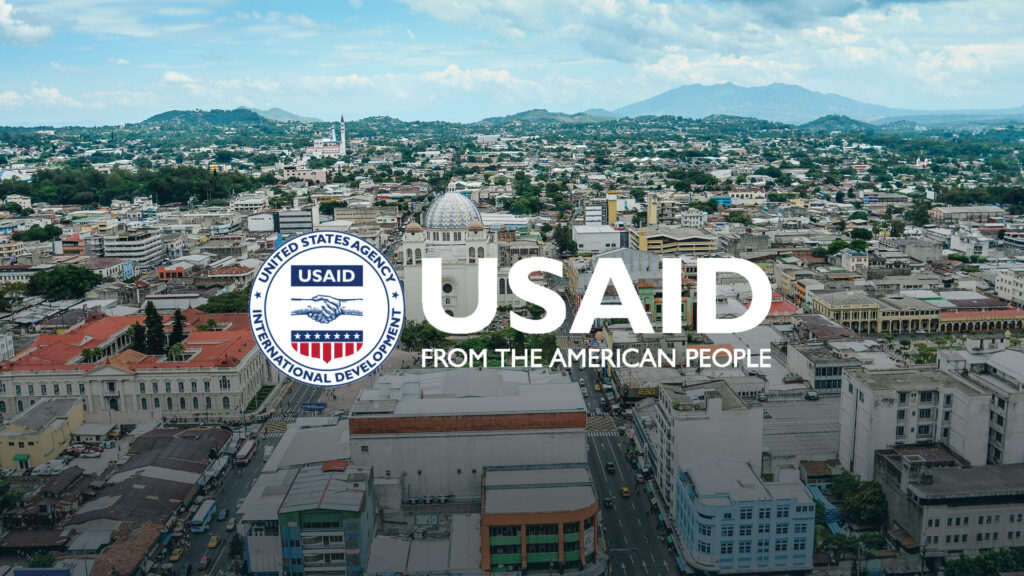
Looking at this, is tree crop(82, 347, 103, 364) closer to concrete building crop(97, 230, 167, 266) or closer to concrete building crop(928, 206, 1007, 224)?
concrete building crop(97, 230, 167, 266)

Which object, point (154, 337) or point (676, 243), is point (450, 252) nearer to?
point (154, 337)

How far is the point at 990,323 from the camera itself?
40156 millimetres

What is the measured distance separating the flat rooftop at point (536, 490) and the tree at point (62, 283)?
1412 inches

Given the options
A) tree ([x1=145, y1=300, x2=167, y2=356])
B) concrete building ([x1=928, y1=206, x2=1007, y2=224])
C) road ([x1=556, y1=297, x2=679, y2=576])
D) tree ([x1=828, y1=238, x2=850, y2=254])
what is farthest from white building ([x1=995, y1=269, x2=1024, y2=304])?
tree ([x1=145, y1=300, x2=167, y2=356])

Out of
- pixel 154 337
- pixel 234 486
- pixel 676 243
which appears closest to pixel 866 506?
pixel 234 486

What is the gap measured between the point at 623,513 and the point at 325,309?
10.5 m

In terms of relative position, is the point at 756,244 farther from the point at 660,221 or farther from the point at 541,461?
the point at 541,461

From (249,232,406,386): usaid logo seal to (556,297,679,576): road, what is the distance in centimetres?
781

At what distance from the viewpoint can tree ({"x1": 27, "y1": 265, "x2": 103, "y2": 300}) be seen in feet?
155

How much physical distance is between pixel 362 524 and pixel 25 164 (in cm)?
12457

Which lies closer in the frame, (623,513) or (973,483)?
(973,483)

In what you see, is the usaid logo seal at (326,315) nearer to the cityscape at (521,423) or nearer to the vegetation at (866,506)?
the cityscape at (521,423)

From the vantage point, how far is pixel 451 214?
41906 mm

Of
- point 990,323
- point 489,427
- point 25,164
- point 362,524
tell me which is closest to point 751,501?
point 489,427
